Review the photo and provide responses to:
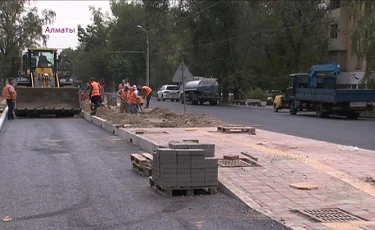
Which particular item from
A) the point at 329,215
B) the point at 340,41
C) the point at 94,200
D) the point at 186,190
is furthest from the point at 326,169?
the point at 340,41

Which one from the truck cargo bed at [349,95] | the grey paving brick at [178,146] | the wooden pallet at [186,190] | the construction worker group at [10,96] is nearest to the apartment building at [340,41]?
the truck cargo bed at [349,95]

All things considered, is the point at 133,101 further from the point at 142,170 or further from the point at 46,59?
the point at 142,170

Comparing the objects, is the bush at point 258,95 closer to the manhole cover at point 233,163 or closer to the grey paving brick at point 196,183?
the manhole cover at point 233,163

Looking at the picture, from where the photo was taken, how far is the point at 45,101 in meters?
27.4

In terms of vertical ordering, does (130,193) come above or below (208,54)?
below

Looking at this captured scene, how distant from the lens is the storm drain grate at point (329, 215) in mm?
7020

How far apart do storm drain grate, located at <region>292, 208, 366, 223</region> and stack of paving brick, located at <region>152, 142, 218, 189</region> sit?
168 centimetres

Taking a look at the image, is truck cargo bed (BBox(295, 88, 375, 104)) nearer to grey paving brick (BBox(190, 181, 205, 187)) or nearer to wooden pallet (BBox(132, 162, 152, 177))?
wooden pallet (BBox(132, 162, 152, 177))

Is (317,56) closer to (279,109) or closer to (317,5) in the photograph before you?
(317,5)

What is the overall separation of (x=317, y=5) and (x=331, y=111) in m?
22.3

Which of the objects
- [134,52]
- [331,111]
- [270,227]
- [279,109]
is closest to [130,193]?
[270,227]

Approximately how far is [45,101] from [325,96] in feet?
47.1

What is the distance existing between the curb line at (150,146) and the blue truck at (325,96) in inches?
498

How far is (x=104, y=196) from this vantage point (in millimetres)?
8805
